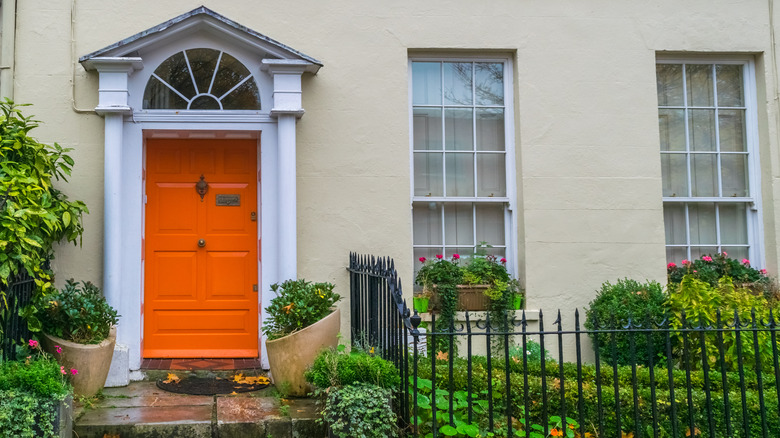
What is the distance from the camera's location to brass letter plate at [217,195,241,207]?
6699 mm

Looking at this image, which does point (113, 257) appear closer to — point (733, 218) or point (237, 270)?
point (237, 270)

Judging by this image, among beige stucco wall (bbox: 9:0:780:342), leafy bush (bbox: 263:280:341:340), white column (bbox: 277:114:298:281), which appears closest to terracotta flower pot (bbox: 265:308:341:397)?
leafy bush (bbox: 263:280:341:340)

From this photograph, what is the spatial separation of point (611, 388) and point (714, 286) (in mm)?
2238

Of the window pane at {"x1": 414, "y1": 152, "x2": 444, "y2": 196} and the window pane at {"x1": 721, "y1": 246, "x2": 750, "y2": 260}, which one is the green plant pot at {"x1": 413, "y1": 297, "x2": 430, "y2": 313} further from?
the window pane at {"x1": 721, "y1": 246, "x2": 750, "y2": 260}

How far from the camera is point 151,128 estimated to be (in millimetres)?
6375

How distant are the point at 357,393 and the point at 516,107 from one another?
377 cm

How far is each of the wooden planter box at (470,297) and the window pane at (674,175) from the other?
2324 millimetres

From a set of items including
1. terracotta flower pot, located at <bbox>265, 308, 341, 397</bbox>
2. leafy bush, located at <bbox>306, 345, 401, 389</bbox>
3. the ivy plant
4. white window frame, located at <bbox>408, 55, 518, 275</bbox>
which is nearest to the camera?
leafy bush, located at <bbox>306, 345, 401, 389</bbox>

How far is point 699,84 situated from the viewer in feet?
24.1

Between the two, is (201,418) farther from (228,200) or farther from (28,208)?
(228,200)

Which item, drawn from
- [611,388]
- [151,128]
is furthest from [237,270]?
[611,388]

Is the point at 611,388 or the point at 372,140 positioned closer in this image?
the point at 611,388

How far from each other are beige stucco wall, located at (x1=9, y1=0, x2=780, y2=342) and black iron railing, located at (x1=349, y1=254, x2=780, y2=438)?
3.20ft

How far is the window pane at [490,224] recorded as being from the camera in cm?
708
